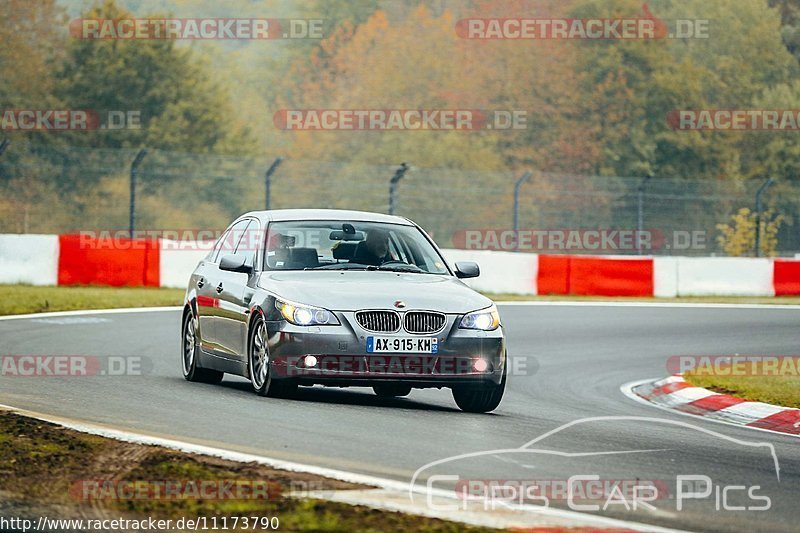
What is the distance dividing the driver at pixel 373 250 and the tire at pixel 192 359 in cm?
174

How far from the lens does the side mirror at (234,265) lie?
11828 mm

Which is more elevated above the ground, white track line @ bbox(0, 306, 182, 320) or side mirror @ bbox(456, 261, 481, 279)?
side mirror @ bbox(456, 261, 481, 279)

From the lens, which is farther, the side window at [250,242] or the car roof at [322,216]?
the car roof at [322,216]

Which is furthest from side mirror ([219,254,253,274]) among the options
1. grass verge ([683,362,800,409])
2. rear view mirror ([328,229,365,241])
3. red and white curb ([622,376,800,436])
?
grass verge ([683,362,800,409])

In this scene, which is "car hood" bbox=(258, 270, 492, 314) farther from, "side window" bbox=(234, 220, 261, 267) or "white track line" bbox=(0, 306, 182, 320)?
"white track line" bbox=(0, 306, 182, 320)

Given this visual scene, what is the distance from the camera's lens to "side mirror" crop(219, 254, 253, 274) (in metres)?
11.8

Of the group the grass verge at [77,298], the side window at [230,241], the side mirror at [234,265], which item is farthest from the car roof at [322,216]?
the grass verge at [77,298]

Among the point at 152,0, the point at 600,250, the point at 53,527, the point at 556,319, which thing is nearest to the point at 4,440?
the point at 53,527

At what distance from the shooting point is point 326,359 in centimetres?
1074

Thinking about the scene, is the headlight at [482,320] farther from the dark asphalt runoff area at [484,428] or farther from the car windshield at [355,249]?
the car windshield at [355,249]

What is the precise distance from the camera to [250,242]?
12.3 metres

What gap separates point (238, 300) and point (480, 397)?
2.07m

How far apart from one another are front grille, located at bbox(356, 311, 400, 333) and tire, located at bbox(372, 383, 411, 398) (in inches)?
15.8

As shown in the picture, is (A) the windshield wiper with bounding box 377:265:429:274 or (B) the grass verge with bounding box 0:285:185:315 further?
(B) the grass verge with bounding box 0:285:185:315
